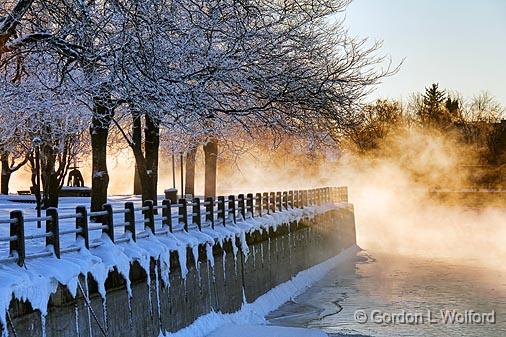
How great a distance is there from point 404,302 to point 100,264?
1424 cm

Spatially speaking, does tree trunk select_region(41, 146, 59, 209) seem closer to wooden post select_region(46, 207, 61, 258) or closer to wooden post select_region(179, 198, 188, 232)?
wooden post select_region(179, 198, 188, 232)

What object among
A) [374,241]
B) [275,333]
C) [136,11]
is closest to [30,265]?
[136,11]

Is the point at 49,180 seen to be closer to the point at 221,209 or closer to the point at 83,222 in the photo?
the point at 221,209

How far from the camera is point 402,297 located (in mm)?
26516

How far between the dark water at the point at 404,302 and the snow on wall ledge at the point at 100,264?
A: 344 cm

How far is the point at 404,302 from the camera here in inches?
1000

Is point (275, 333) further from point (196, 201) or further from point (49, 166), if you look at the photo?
point (49, 166)

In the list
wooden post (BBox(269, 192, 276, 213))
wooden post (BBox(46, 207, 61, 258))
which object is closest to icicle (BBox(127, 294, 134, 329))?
wooden post (BBox(46, 207, 61, 258))

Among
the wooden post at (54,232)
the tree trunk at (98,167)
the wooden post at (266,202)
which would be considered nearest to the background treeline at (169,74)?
the tree trunk at (98,167)

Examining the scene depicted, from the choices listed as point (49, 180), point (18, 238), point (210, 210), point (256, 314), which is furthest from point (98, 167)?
point (18, 238)

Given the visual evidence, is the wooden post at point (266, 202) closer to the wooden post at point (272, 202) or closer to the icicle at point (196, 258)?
the wooden post at point (272, 202)

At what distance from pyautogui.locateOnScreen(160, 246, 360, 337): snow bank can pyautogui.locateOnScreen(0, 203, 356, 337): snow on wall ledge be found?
4.10 feet

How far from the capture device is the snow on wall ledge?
11109mm

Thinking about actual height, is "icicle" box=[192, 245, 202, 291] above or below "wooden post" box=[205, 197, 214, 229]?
below
